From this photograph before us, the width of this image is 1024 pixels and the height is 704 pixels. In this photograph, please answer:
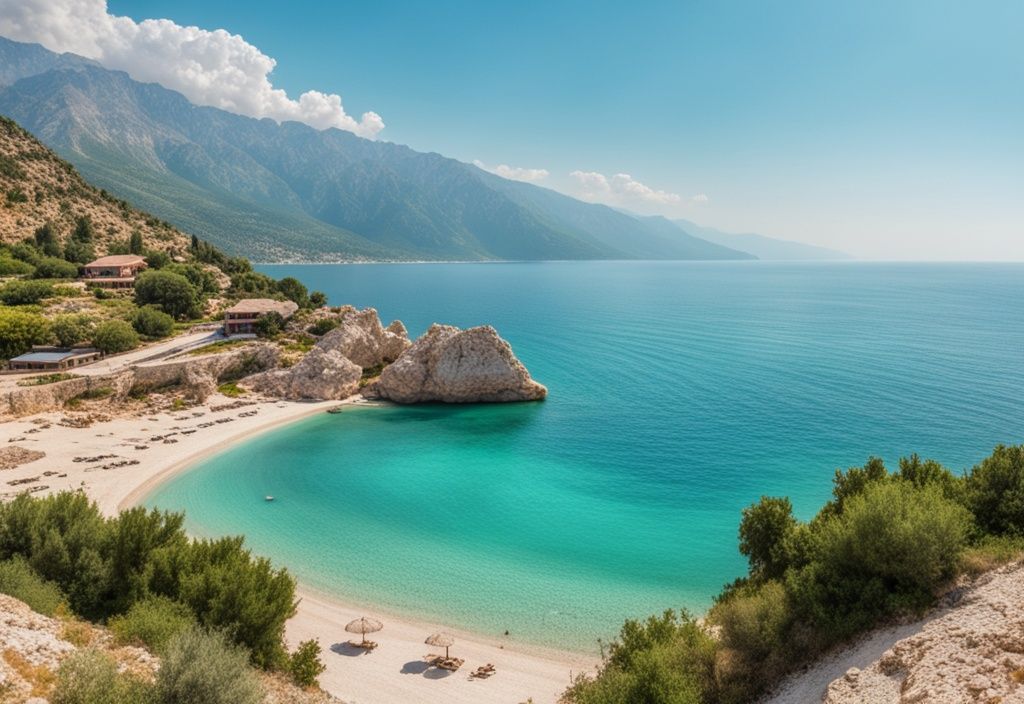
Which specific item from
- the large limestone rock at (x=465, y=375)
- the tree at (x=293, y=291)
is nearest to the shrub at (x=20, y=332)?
the large limestone rock at (x=465, y=375)

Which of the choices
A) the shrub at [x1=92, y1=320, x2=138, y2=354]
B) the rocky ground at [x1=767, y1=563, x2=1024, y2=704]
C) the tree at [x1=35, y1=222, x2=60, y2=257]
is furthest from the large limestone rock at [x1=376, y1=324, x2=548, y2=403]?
the tree at [x1=35, y1=222, x2=60, y2=257]

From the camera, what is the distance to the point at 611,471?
4356 cm

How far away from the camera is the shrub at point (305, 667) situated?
18859mm

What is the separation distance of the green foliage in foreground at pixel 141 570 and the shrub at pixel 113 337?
165 feet

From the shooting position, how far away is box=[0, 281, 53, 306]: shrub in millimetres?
71750

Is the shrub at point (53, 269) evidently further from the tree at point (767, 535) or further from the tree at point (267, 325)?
the tree at point (767, 535)

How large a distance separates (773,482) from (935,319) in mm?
104536

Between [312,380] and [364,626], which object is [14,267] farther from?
[364,626]

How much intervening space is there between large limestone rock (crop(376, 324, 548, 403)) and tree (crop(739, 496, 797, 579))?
40615 mm

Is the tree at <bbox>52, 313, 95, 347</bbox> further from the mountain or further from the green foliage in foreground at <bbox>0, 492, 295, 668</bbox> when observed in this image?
the green foliage in foreground at <bbox>0, 492, 295, 668</bbox>

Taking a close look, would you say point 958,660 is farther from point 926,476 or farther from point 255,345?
point 255,345

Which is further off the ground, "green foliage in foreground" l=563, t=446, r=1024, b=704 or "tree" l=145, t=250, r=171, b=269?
"tree" l=145, t=250, r=171, b=269

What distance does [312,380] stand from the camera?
209 ft

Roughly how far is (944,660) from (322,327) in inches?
2948
